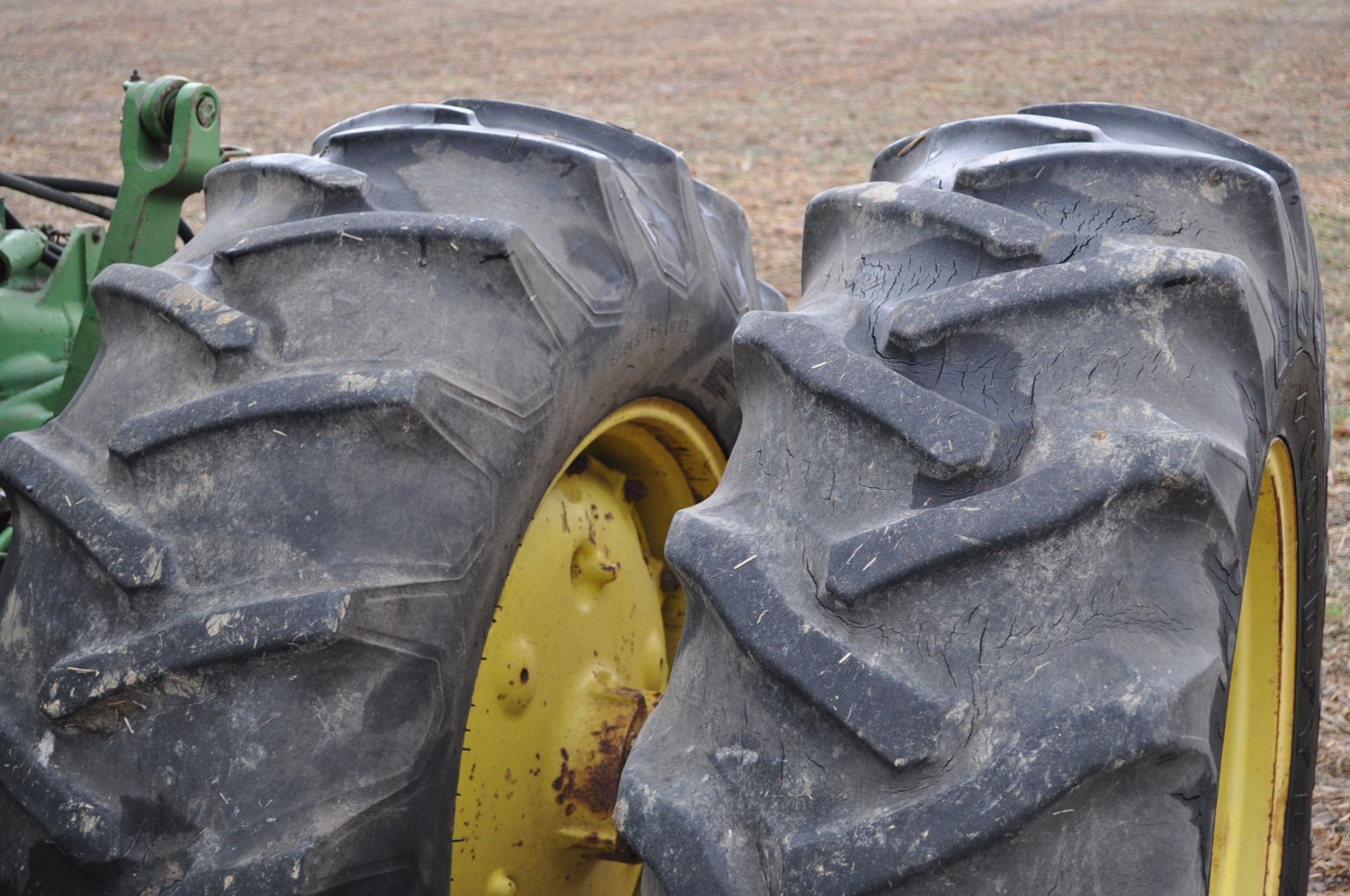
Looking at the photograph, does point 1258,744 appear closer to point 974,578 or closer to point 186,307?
point 974,578

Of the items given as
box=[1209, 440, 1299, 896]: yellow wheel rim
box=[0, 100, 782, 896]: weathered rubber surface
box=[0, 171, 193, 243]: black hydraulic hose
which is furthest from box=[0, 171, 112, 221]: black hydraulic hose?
box=[1209, 440, 1299, 896]: yellow wheel rim

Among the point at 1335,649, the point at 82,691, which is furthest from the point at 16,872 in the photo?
the point at 1335,649

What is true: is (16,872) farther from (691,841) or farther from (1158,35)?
(1158,35)

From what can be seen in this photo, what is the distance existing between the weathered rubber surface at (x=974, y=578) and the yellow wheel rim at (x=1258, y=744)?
1.34 ft

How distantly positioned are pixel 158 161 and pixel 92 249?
0.31m

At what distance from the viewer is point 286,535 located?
48.6 inches

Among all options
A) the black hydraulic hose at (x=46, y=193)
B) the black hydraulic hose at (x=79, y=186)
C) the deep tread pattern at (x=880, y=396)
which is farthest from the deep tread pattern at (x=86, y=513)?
the black hydraulic hose at (x=79, y=186)

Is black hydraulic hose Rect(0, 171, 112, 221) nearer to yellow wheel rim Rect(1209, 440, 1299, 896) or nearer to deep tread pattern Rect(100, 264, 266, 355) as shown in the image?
deep tread pattern Rect(100, 264, 266, 355)

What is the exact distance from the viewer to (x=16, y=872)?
124 cm

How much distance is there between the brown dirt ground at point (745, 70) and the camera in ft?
27.8

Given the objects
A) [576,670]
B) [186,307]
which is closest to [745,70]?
[576,670]

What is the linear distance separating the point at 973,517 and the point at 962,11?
596 inches

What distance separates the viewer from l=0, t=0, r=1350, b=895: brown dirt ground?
27.8ft

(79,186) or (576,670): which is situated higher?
(79,186)
